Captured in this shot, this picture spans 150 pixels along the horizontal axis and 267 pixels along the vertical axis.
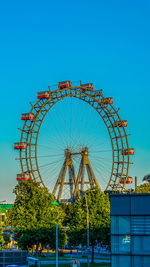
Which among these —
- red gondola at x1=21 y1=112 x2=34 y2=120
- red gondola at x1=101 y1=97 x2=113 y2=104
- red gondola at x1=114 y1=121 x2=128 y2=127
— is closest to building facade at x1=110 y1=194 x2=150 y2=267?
red gondola at x1=21 y1=112 x2=34 y2=120

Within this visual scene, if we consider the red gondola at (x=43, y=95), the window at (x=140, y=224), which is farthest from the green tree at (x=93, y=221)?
the window at (x=140, y=224)

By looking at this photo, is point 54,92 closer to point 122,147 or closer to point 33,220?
point 122,147

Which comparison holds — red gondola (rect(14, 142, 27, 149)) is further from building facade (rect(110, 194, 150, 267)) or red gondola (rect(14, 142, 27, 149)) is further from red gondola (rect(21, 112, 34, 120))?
building facade (rect(110, 194, 150, 267))

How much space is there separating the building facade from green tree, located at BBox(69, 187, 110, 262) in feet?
→ 122

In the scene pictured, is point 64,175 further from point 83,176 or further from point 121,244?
point 121,244

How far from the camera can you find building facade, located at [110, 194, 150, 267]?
35.5 meters

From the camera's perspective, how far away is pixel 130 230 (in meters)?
35.9

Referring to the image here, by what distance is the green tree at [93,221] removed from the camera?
241ft

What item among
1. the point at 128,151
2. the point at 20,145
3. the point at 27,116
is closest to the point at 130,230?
the point at 20,145

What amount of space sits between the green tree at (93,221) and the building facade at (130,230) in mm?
37066

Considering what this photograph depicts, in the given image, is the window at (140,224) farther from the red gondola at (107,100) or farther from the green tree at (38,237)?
the red gondola at (107,100)

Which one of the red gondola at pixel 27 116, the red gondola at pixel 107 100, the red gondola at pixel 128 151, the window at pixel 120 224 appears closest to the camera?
the window at pixel 120 224

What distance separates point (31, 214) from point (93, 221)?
9.49 m

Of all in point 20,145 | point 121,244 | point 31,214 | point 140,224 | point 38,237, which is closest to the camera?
point 121,244
